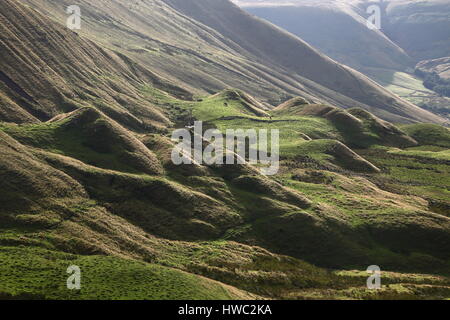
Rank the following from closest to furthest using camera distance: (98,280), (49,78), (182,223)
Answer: (98,280), (182,223), (49,78)

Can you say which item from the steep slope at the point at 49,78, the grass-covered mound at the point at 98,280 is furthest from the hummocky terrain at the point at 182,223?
the steep slope at the point at 49,78

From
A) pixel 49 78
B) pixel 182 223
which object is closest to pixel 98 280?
pixel 182 223

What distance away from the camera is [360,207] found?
10481 centimetres

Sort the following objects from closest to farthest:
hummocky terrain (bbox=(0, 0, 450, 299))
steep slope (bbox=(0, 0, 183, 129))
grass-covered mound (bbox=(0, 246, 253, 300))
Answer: grass-covered mound (bbox=(0, 246, 253, 300)), hummocky terrain (bbox=(0, 0, 450, 299)), steep slope (bbox=(0, 0, 183, 129))

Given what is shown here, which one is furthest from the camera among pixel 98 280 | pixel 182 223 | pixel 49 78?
pixel 49 78

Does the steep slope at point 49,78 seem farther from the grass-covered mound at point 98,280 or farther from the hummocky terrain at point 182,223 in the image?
the grass-covered mound at point 98,280

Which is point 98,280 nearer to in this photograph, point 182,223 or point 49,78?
point 182,223

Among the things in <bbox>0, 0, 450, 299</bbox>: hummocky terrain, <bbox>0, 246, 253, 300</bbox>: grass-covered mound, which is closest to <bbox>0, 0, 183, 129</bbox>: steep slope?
Answer: <bbox>0, 0, 450, 299</bbox>: hummocky terrain

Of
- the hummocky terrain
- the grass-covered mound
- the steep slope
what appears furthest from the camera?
the steep slope

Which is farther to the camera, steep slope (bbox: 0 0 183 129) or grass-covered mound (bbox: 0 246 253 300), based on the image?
steep slope (bbox: 0 0 183 129)

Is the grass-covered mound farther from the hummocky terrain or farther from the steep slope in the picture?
the steep slope

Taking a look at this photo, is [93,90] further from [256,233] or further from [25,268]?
[25,268]
